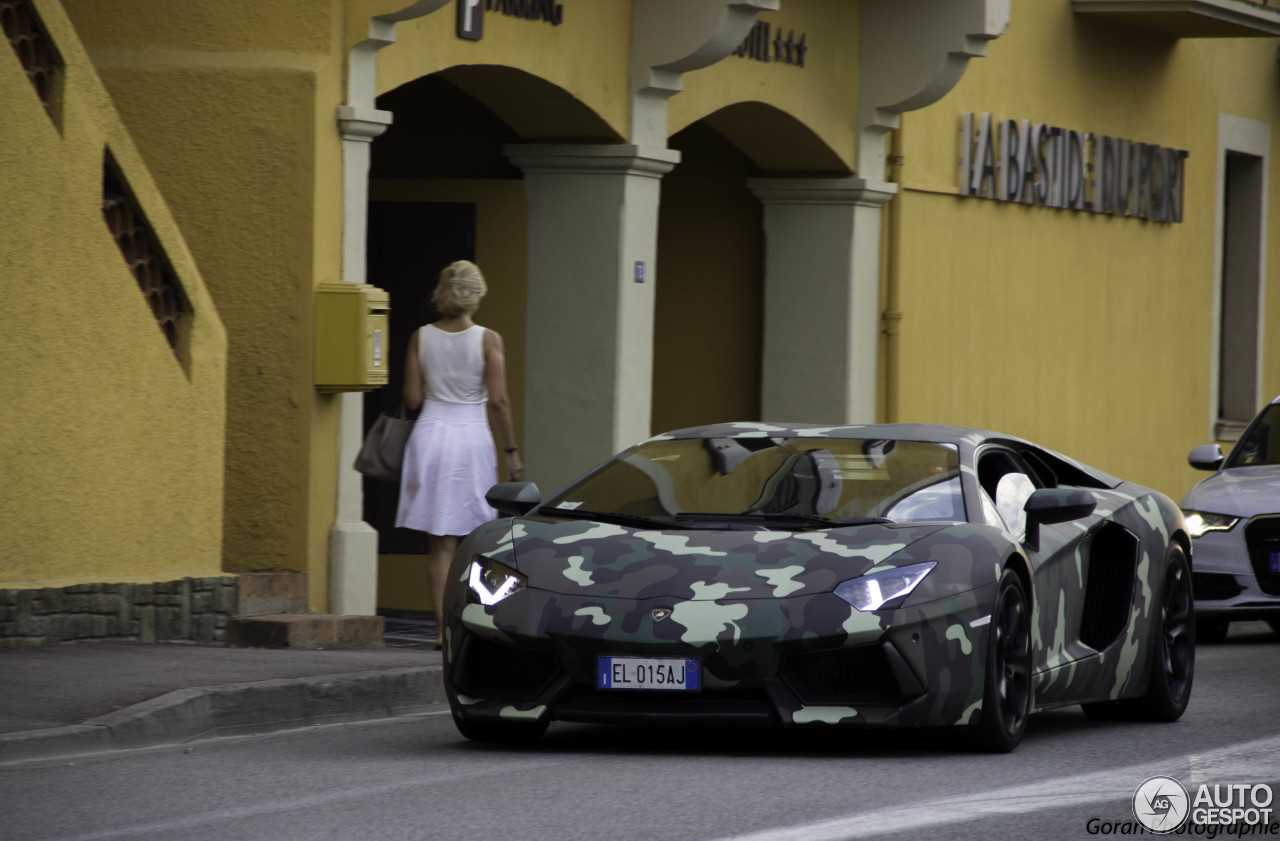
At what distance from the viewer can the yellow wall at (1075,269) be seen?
18172 mm

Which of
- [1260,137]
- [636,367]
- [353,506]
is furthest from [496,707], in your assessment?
[1260,137]

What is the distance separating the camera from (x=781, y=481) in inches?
323

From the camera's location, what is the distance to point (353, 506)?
1216cm

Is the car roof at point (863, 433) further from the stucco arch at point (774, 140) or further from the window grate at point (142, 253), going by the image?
the stucco arch at point (774, 140)

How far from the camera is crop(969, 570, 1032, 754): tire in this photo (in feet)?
24.6

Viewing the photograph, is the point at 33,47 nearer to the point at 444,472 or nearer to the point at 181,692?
the point at 444,472

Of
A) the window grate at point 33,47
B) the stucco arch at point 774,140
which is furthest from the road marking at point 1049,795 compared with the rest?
the stucco arch at point 774,140

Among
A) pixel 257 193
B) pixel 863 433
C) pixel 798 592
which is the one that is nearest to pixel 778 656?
pixel 798 592

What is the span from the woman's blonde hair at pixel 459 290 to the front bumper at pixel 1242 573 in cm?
478

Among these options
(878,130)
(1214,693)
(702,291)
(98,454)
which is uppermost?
(878,130)

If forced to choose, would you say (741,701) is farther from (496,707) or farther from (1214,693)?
(1214,693)

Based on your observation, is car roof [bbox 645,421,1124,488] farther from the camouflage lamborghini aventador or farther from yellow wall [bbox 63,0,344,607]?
yellow wall [bbox 63,0,344,607]

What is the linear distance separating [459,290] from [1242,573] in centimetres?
503

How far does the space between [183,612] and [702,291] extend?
25.0 ft
